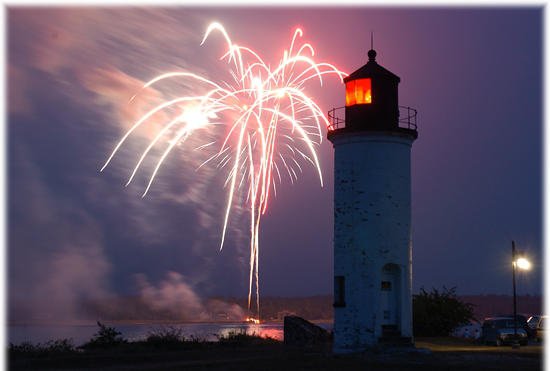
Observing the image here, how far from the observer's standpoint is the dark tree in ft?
127

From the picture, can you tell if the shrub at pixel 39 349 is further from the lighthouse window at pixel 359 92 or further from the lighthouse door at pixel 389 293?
the lighthouse window at pixel 359 92

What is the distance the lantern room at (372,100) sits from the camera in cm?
2661

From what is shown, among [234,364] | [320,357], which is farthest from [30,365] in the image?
[320,357]

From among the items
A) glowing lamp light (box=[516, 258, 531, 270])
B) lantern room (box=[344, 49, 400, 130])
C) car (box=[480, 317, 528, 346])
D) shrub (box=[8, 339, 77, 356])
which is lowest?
shrub (box=[8, 339, 77, 356])

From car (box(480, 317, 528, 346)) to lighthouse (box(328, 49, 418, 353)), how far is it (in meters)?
8.35

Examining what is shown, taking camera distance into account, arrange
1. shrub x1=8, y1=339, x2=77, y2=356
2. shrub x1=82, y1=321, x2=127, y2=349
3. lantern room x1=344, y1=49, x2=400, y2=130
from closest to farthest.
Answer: lantern room x1=344, y1=49, x2=400, y2=130, shrub x1=8, y1=339, x2=77, y2=356, shrub x1=82, y1=321, x2=127, y2=349

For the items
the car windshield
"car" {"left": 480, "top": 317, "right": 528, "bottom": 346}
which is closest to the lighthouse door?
"car" {"left": 480, "top": 317, "right": 528, "bottom": 346}

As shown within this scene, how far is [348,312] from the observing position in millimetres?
26281

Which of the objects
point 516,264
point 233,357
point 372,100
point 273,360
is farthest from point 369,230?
point 516,264

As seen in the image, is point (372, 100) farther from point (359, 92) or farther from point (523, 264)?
point (523, 264)

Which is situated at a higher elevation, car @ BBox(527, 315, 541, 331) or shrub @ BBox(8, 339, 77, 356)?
car @ BBox(527, 315, 541, 331)

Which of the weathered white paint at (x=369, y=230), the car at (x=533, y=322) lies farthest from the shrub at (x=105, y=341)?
the car at (x=533, y=322)

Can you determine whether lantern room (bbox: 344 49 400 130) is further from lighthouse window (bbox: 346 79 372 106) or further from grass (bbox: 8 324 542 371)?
grass (bbox: 8 324 542 371)

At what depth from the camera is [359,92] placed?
88.6ft
